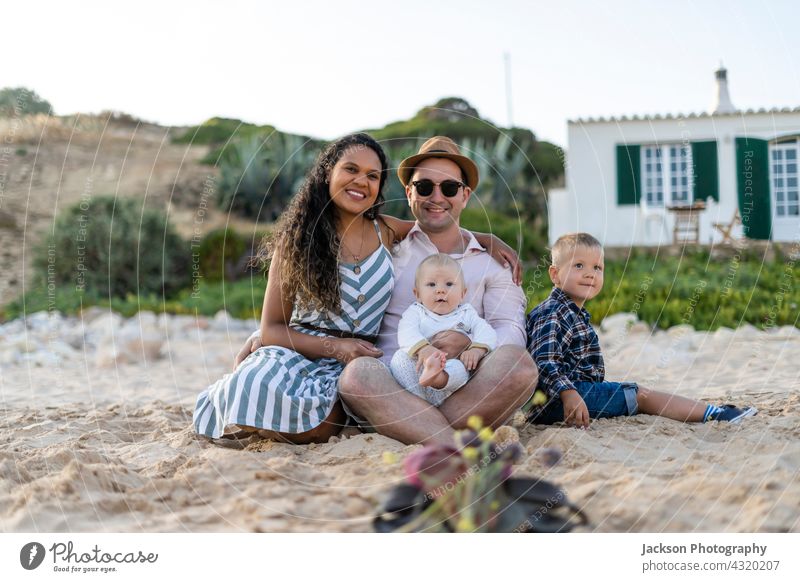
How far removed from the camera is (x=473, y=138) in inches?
640

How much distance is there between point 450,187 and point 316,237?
25.9 inches

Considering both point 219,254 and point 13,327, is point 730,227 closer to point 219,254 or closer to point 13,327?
point 219,254

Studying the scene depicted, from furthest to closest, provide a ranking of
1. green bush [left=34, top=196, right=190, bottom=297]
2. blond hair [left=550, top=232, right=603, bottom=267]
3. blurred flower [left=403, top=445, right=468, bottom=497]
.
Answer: green bush [left=34, top=196, right=190, bottom=297] < blond hair [left=550, top=232, right=603, bottom=267] < blurred flower [left=403, top=445, right=468, bottom=497]

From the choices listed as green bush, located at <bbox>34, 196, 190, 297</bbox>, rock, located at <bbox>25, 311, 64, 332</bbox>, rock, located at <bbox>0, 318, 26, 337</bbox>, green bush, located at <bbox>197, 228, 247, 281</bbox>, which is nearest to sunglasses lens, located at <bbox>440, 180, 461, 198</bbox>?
Result: rock, located at <bbox>25, 311, 64, 332</bbox>

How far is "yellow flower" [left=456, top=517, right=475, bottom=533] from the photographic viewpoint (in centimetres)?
228

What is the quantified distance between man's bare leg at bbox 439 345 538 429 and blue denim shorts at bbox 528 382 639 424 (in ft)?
1.21

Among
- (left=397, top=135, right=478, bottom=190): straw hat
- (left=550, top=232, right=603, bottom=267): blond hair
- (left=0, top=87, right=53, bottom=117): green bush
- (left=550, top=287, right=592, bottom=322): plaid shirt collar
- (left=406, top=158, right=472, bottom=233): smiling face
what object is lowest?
(left=550, top=287, right=592, bottom=322): plaid shirt collar

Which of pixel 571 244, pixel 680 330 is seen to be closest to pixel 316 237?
pixel 571 244

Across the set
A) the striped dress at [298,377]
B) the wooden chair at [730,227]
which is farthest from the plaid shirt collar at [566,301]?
the wooden chair at [730,227]

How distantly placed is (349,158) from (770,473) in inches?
80.8

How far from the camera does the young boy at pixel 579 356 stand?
11.4 feet

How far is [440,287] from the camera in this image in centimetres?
328

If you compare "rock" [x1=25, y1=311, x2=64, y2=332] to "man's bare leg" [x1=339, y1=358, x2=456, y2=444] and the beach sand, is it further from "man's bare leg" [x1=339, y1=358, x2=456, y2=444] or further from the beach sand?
"man's bare leg" [x1=339, y1=358, x2=456, y2=444]
